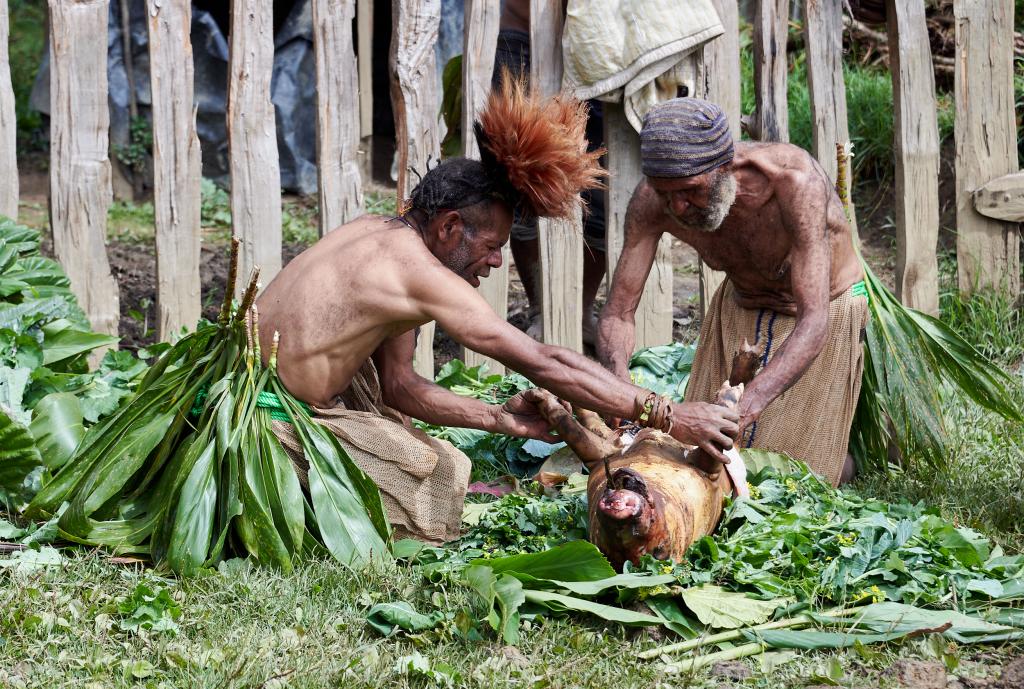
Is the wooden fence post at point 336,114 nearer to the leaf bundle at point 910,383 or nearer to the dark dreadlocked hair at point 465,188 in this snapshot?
the dark dreadlocked hair at point 465,188

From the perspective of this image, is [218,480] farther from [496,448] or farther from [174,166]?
[174,166]

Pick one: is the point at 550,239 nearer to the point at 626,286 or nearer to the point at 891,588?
the point at 626,286

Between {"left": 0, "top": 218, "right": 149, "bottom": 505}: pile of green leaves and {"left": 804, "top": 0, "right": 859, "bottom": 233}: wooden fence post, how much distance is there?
11.0 feet

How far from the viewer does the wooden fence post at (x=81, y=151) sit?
5113 mm

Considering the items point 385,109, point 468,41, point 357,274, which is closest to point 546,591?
point 357,274

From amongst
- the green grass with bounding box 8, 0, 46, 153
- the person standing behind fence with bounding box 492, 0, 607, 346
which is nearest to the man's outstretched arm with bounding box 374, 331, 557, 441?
the person standing behind fence with bounding box 492, 0, 607, 346

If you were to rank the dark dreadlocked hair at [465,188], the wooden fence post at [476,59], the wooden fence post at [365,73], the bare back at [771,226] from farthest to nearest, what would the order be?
the wooden fence post at [365,73]
the wooden fence post at [476,59]
the bare back at [771,226]
the dark dreadlocked hair at [465,188]

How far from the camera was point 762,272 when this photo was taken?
477 centimetres

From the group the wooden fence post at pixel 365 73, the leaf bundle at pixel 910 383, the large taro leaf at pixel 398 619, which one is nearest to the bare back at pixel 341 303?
the large taro leaf at pixel 398 619

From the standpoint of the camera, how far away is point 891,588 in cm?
357

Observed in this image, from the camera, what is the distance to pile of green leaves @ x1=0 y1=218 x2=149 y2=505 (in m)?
4.11

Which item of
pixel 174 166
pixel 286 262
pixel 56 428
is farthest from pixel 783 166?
pixel 286 262

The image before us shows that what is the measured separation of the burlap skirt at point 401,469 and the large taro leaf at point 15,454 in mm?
835

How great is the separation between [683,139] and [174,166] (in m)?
2.39
